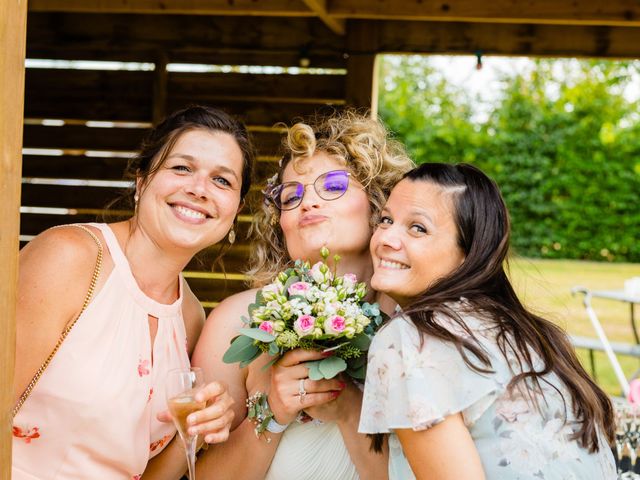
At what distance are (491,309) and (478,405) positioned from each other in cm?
32

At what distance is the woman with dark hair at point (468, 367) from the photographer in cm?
212

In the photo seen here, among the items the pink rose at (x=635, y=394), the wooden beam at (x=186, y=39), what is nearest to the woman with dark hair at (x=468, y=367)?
the pink rose at (x=635, y=394)

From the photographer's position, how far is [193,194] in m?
2.86

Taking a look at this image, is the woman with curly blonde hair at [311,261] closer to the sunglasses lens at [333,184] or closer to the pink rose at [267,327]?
the sunglasses lens at [333,184]

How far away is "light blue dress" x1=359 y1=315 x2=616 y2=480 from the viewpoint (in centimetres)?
212

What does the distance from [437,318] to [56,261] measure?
4.09ft

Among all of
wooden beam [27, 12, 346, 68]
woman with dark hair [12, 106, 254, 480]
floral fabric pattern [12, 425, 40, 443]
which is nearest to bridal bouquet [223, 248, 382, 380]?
woman with dark hair [12, 106, 254, 480]

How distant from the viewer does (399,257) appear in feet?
8.27

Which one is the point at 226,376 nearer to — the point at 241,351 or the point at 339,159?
the point at 241,351

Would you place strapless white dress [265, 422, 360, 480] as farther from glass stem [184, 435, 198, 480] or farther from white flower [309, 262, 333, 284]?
white flower [309, 262, 333, 284]

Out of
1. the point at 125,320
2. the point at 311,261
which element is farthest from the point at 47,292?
the point at 311,261

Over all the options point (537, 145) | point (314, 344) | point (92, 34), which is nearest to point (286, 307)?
point (314, 344)

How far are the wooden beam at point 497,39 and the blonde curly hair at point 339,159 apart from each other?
10.7ft

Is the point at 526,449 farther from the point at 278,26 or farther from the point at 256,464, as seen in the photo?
the point at 278,26
